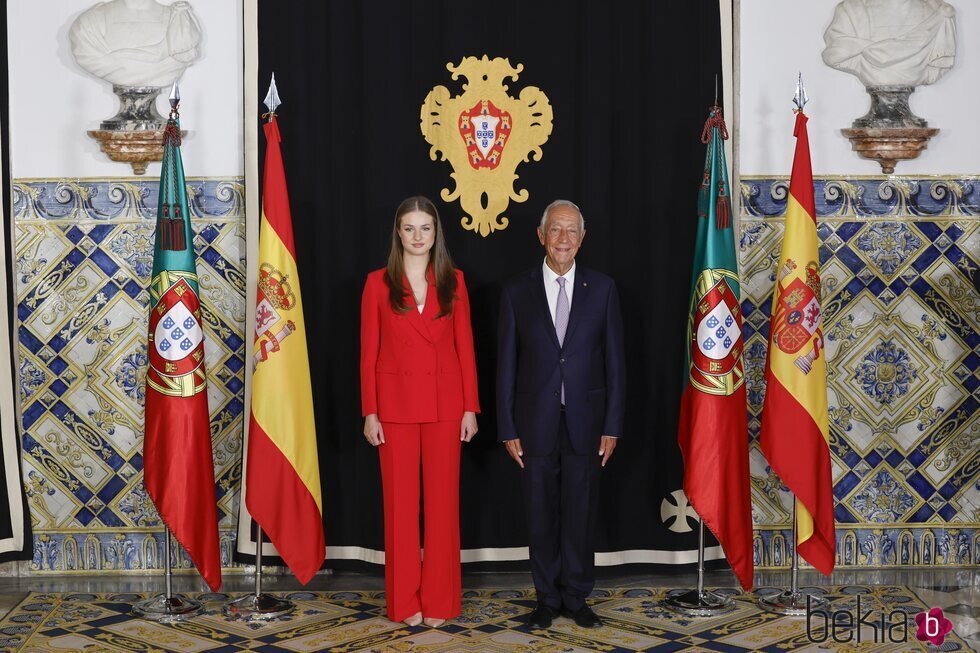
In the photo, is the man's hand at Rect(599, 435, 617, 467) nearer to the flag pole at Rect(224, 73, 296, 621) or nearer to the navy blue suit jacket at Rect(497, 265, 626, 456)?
the navy blue suit jacket at Rect(497, 265, 626, 456)

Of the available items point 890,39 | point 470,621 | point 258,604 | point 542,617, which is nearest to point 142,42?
point 258,604

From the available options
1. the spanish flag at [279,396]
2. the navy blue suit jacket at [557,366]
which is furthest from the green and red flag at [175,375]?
the navy blue suit jacket at [557,366]

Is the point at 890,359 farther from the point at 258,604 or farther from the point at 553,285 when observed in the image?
the point at 258,604

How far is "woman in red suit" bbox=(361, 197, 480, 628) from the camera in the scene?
13.4 ft

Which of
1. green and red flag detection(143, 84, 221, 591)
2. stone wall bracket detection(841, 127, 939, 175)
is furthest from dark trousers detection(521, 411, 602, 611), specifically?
stone wall bracket detection(841, 127, 939, 175)

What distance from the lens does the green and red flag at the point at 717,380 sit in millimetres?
4211

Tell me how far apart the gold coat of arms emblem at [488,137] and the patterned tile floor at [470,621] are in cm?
169

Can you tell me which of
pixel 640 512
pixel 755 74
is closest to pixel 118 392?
pixel 640 512

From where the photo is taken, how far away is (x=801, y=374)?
4.27 m

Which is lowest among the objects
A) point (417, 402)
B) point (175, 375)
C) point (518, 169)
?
point (417, 402)

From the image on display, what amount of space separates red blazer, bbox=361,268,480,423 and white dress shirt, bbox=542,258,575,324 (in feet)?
1.30

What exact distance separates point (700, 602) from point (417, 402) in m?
1.47

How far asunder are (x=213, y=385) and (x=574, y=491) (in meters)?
1.76

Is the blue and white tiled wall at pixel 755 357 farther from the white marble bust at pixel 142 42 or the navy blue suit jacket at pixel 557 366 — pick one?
the navy blue suit jacket at pixel 557 366
